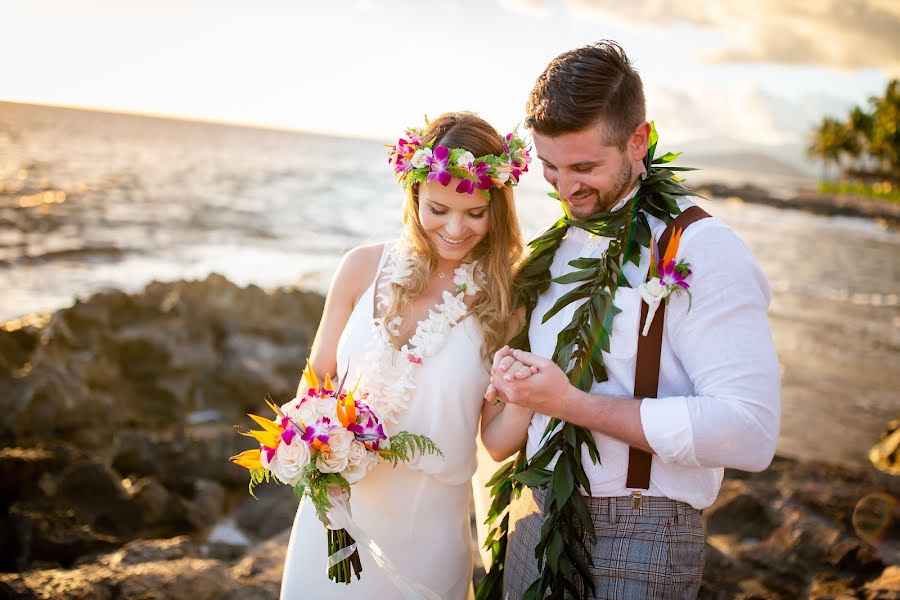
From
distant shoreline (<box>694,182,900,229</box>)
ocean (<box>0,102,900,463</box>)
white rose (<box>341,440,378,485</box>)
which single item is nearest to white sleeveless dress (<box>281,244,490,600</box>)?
white rose (<box>341,440,378,485</box>)

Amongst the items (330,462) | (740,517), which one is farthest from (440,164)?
(740,517)

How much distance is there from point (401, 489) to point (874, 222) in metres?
48.5

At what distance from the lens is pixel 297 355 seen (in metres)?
9.59

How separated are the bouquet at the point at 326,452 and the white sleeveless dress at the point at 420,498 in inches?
14.3

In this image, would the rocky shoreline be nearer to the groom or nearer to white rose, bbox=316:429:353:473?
white rose, bbox=316:429:353:473

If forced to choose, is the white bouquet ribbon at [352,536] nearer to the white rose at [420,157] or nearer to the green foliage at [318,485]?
the green foliage at [318,485]

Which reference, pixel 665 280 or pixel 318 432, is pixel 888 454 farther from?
pixel 318 432

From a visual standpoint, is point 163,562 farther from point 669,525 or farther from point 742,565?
point 742,565

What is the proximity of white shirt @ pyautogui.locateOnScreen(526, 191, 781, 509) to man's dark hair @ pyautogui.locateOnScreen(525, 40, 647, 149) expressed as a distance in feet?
1.41

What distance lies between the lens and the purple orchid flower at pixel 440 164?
3309mm

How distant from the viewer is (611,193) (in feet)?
9.64

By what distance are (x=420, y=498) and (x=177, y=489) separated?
4017mm

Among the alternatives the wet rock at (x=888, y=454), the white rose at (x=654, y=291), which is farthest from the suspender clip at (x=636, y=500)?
the wet rock at (x=888, y=454)

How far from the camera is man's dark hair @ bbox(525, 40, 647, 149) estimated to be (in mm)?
2771
